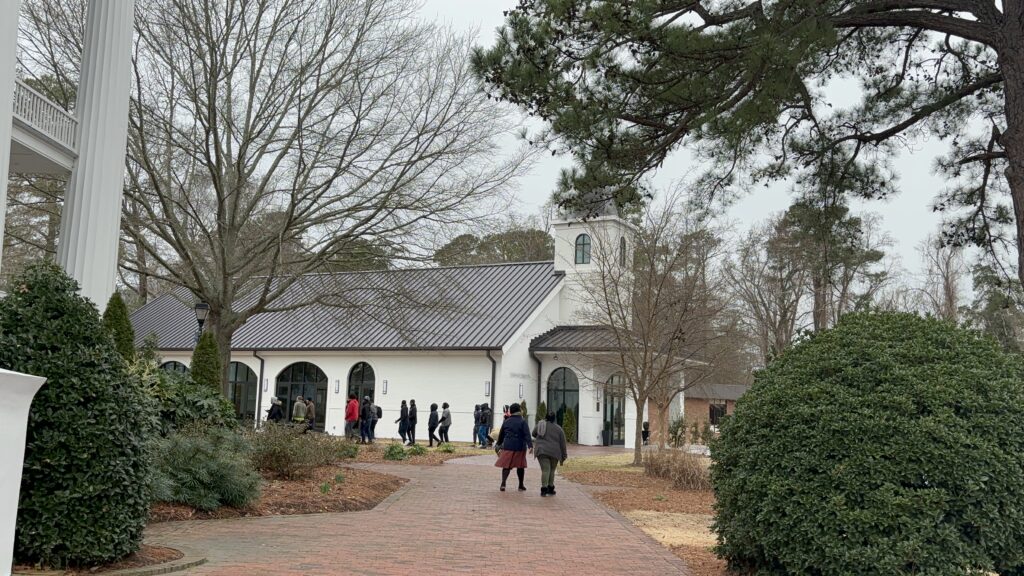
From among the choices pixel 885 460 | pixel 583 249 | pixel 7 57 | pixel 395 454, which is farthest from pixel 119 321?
pixel 583 249

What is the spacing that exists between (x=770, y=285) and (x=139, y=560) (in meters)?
38.7

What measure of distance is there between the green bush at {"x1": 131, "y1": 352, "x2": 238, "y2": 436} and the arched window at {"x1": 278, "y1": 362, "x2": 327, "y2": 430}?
21.6 metres

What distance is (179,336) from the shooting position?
4309 cm

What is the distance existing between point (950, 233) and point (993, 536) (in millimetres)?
8676

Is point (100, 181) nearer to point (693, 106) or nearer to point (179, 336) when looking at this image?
point (693, 106)

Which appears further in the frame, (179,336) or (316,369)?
(179,336)

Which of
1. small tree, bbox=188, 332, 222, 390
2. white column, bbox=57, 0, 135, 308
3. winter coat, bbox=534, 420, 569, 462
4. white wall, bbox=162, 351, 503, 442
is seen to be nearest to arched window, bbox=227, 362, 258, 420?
white wall, bbox=162, 351, 503, 442

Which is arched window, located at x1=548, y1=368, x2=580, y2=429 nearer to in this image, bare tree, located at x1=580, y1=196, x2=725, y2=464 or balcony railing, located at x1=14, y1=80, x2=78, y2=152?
bare tree, located at x1=580, y1=196, x2=725, y2=464

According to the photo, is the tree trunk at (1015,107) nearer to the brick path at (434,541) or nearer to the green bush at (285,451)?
the brick path at (434,541)

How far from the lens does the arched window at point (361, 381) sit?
36.1 metres

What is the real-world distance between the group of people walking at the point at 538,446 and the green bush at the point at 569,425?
648 inches

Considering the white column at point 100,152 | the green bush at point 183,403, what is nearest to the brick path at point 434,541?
the green bush at point 183,403

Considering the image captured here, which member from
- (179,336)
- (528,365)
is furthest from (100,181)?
(179,336)

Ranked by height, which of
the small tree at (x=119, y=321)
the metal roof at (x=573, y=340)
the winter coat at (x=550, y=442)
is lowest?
the winter coat at (x=550, y=442)
